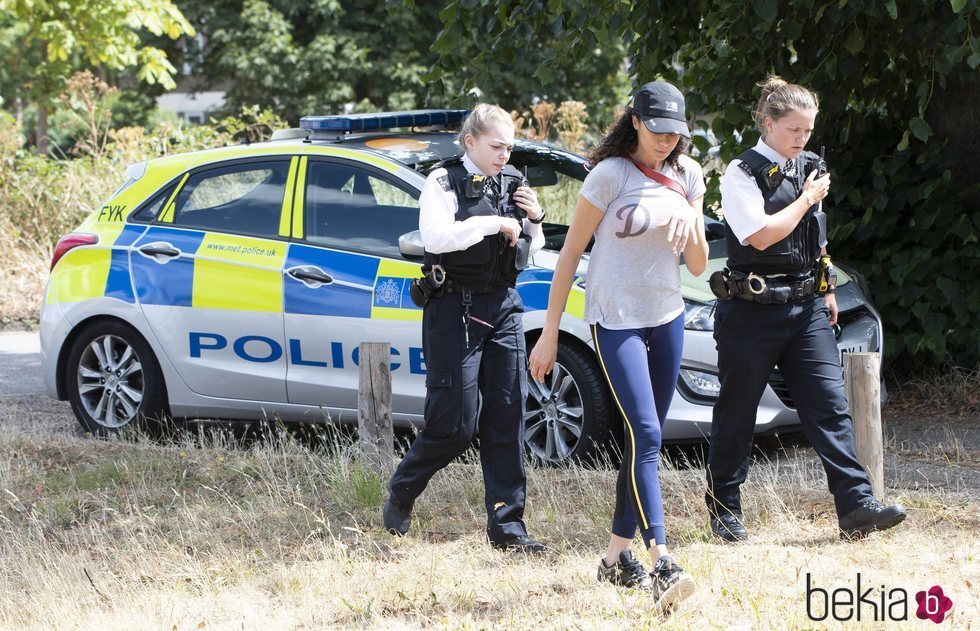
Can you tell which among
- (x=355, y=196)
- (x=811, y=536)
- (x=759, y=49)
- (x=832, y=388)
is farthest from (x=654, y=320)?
(x=759, y=49)

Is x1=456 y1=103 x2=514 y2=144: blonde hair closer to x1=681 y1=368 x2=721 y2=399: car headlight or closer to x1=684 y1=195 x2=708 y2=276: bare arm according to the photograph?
x1=684 y1=195 x2=708 y2=276: bare arm

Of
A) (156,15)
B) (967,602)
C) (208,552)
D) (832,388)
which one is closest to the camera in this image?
(967,602)

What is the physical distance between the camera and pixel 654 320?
4227 millimetres

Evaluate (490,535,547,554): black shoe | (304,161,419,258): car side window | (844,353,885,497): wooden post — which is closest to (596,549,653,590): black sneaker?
(490,535,547,554): black shoe

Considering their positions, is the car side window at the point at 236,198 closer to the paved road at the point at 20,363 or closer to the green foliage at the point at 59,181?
the paved road at the point at 20,363

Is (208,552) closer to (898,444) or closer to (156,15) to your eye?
(898,444)

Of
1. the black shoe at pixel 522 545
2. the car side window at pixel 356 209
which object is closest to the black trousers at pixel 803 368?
the black shoe at pixel 522 545

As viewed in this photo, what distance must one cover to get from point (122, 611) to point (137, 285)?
2.89m

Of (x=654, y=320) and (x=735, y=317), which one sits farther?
(x=735, y=317)

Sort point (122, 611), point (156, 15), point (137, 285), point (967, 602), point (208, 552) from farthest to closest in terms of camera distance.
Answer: point (156, 15) → point (137, 285) → point (208, 552) → point (122, 611) → point (967, 602)

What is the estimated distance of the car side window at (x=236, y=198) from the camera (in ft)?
22.0

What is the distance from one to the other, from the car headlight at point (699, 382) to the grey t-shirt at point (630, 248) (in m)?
1.61

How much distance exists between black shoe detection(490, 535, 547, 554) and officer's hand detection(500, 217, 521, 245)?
1.15m

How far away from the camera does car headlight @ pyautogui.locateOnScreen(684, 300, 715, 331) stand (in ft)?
19.1
